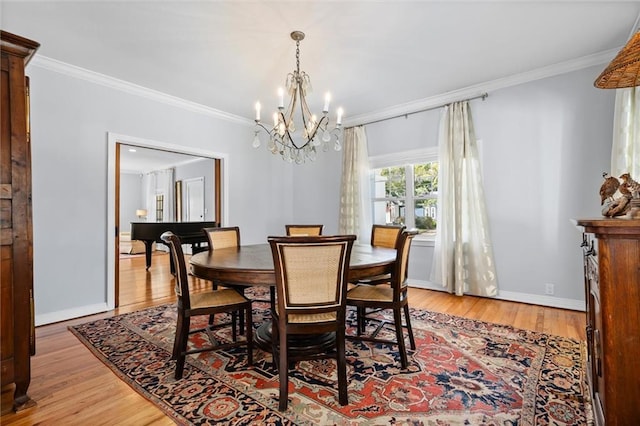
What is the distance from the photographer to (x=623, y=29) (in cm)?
256

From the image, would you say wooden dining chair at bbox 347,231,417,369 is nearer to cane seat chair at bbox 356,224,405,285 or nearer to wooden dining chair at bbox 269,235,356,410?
wooden dining chair at bbox 269,235,356,410

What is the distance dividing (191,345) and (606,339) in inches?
101

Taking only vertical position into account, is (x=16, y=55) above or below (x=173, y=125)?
below

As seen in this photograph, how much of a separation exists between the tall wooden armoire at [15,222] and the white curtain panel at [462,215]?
3.90 metres

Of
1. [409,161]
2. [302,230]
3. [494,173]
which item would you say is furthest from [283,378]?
[409,161]

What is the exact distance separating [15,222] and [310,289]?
1640 mm

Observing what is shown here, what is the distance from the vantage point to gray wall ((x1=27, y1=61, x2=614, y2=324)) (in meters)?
2.99

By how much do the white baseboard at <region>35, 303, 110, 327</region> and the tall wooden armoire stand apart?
5.40ft

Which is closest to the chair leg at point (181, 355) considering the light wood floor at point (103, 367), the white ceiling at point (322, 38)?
the light wood floor at point (103, 367)

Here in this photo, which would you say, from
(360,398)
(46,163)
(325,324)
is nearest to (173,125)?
(46,163)

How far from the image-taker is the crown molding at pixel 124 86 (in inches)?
118

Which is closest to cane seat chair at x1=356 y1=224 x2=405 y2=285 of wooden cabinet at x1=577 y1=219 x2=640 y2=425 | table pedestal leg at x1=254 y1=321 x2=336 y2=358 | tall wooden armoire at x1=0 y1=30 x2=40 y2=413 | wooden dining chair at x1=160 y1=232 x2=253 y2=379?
table pedestal leg at x1=254 y1=321 x2=336 y2=358

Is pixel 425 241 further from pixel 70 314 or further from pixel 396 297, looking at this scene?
pixel 70 314

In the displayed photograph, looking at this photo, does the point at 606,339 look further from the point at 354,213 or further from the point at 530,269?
the point at 354,213
